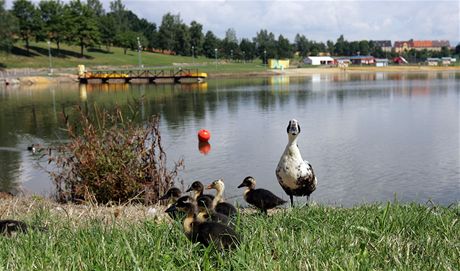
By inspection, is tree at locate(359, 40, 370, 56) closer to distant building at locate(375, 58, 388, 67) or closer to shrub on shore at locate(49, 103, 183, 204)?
distant building at locate(375, 58, 388, 67)

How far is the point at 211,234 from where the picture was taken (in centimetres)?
413

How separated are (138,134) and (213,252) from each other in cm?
616

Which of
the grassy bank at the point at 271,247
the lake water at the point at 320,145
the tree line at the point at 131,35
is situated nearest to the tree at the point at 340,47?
the tree line at the point at 131,35

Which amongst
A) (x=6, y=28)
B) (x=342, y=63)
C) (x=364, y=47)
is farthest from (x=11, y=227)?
(x=364, y=47)

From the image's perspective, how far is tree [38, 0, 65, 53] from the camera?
91.2m

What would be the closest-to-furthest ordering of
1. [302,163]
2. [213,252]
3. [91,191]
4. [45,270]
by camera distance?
[45,270], [213,252], [302,163], [91,191]

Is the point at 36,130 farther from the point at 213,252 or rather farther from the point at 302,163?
the point at 213,252

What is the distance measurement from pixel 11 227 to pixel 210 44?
134869 millimetres

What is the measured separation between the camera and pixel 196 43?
5394 inches

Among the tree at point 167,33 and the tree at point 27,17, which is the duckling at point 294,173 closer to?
the tree at point 27,17

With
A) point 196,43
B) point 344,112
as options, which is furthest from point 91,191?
point 196,43

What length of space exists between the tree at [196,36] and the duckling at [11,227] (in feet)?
435

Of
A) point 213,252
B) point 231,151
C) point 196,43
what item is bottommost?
point 231,151

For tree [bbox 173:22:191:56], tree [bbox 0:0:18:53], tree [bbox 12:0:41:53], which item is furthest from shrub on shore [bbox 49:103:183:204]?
tree [bbox 173:22:191:56]
